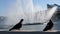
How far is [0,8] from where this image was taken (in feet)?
21.9

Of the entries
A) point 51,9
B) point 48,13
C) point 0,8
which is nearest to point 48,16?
point 48,13

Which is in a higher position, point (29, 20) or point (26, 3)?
point (26, 3)

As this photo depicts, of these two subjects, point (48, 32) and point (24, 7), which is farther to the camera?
point (24, 7)

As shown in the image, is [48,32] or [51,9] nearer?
[48,32]

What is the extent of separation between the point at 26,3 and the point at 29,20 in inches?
36.0

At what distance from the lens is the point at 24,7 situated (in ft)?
19.9

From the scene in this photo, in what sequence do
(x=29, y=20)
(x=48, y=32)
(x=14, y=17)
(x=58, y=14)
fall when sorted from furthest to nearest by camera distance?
(x=58, y=14)
(x=14, y=17)
(x=29, y=20)
(x=48, y=32)

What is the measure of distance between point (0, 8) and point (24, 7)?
3.48 ft

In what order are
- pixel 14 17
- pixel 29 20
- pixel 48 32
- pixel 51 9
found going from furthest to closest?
pixel 51 9, pixel 14 17, pixel 29 20, pixel 48 32

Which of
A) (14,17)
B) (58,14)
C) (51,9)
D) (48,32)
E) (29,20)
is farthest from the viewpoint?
(58,14)

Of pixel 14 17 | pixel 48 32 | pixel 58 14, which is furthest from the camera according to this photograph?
pixel 58 14

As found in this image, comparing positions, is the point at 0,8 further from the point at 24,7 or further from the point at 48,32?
the point at 48,32

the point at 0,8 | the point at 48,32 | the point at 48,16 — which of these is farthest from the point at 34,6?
the point at 48,32

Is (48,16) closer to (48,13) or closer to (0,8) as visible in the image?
(48,13)
